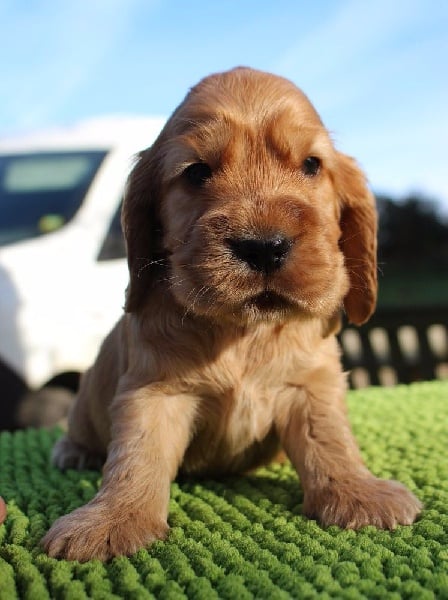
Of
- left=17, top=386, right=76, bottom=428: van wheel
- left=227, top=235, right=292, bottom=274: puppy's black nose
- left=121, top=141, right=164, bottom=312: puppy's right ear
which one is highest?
left=121, top=141, right=164, bottom=312: puppy's right ear

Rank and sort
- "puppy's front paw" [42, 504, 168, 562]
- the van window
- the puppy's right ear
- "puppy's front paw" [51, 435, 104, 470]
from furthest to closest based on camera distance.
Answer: the van window, "puppy's front paw" [51, 435, 104, 470], the puppy's right ear, "puppy's front paw" [42, 504, 168, 562]

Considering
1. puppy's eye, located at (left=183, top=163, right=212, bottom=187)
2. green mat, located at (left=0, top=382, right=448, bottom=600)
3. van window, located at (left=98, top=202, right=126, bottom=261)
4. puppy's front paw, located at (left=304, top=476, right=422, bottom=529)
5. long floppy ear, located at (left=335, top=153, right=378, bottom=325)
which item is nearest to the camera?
green mat, located at (left=0, top=382, right=448, bottom=600)

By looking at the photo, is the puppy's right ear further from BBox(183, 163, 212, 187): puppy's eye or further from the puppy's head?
BBox(183, 163, 212, 187): puppy's eye

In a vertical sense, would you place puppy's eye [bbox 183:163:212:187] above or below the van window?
above

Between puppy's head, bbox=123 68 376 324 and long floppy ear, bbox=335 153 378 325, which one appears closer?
puppy's head, bbox=123 68 376 324

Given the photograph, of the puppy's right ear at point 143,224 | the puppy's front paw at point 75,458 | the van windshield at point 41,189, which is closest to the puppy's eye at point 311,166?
the puppy's right ear at point 143,224

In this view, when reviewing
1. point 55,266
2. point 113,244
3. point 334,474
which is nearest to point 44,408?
point 55,266

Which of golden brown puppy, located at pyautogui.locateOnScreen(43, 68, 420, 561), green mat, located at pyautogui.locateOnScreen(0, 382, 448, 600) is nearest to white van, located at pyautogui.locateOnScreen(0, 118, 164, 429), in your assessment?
green mat, located at pyautogui.locateOnScreen(0, 382, 448, 600)

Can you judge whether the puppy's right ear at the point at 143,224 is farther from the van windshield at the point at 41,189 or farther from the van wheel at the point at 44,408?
the van windshield at the point at 41,189
